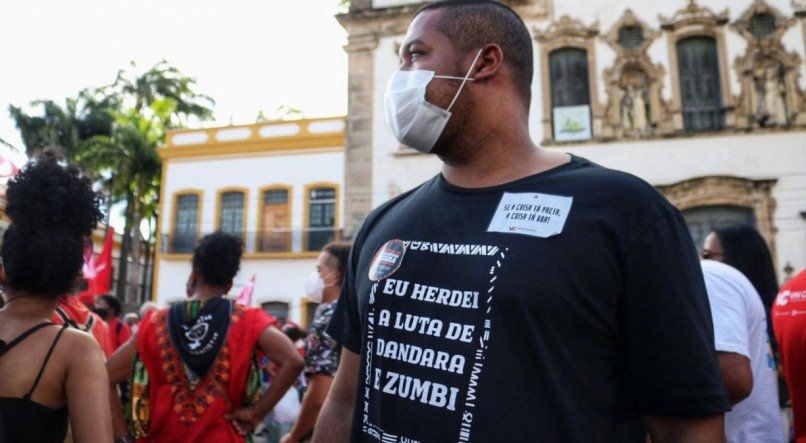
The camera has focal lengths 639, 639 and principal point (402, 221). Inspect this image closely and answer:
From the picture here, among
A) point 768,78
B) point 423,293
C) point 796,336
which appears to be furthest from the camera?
point 768,78

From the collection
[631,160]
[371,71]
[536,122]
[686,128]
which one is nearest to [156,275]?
[371,71]

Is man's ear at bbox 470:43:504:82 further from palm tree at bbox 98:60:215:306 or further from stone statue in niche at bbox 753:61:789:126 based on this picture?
palm tree at bbox 98:60:215:306

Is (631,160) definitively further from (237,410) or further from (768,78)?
(237,410)

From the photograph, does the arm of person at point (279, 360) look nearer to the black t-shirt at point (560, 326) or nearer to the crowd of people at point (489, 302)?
Answer: the crowd of people at point (489, 302)

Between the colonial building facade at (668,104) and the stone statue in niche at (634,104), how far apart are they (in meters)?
0.03

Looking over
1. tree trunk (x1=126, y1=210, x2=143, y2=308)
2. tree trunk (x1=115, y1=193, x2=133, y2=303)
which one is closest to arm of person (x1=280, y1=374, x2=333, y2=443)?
tree trunk (x1=126, y1=210, x2=143, y2=308)

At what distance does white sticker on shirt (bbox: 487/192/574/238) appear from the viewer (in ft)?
4.93

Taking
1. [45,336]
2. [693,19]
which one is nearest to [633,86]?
[693,19]

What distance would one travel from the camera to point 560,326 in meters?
1.43

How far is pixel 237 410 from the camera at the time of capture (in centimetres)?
341

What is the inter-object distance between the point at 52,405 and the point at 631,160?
15594mm

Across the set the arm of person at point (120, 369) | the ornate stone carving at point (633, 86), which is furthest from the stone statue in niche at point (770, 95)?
the arm of person at point (120, 369)

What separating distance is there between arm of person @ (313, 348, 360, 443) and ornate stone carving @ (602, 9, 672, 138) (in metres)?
15.4

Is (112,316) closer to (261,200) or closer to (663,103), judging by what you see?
(663,103)
